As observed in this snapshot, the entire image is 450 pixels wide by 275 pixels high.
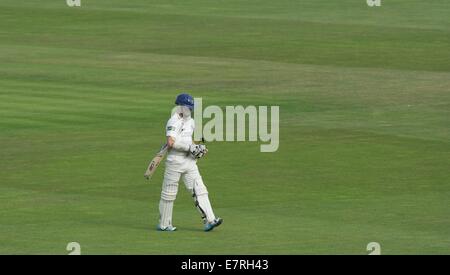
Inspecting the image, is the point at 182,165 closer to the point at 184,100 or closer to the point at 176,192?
the point at 176,192

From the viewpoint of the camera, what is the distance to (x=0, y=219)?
73.7 feet

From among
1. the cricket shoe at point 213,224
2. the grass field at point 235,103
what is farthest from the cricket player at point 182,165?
the grass field at point 235,103

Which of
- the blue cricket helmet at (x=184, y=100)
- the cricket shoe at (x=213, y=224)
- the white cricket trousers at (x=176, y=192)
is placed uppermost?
the blue cricket helmet at (x=184, y=100)

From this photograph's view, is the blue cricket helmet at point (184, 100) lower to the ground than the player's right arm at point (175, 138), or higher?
higher

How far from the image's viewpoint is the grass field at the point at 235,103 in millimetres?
21719

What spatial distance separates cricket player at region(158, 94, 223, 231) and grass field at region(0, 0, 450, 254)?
0.35 meters

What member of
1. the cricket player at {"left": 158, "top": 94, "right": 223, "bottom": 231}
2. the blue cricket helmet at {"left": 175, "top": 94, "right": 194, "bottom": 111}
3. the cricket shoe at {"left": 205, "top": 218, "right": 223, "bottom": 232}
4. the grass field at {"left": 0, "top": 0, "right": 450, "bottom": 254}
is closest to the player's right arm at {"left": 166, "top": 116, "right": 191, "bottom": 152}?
the cricket player at {"left": 158, "top": 94, "right": 223, "bottom": 231}

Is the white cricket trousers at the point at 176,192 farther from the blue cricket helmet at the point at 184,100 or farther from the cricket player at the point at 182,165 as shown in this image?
the blue cricket helmet at the point at 184,100

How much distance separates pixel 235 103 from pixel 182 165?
14.4m

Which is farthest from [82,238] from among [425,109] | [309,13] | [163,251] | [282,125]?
[309,13]

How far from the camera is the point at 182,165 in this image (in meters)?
21.5

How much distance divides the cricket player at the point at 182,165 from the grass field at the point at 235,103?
35cm
